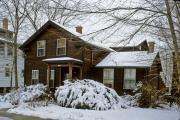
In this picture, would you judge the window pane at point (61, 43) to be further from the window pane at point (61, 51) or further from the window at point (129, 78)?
the window at point (129, 78)

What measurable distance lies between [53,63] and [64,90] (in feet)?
22.1

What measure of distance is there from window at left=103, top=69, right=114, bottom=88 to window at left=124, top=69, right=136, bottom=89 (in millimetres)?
1345

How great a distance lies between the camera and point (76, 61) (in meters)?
27.4

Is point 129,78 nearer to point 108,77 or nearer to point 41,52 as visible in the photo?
point 108,77

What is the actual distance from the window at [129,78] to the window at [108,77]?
134 cm

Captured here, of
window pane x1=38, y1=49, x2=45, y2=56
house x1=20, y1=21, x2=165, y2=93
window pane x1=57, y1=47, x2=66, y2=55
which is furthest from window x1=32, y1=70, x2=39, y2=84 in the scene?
window pane x1=57, y1=47, x2=66, y2=55

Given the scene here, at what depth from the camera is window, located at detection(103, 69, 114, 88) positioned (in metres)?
29.7

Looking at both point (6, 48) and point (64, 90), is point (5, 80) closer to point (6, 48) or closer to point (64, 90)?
point (6, 48)

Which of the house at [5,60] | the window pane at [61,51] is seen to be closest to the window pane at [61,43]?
the window pane at [61,51]

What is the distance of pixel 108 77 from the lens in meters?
29.9

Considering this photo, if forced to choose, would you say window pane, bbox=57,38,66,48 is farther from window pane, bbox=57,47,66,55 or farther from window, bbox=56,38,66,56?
window pane, bbox=57,47,66,55

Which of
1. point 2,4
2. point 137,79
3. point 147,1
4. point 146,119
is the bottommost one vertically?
point 146,119

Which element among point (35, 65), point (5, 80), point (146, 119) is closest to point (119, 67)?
point (35, 65)

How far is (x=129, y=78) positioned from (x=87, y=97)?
8.99 m
